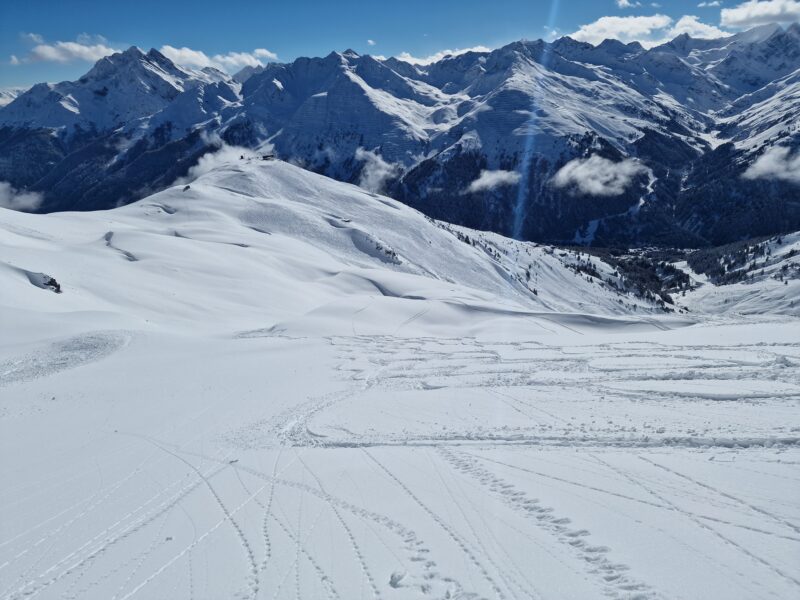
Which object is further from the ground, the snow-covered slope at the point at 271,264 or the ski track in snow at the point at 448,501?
the snow-covered slope at the point at 271,264

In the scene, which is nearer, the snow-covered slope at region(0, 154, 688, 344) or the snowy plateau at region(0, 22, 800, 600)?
the snowy plateau at region(0, 22, 800, 600)

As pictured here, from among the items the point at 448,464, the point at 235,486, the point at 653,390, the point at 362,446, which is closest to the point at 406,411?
the point at 362,446

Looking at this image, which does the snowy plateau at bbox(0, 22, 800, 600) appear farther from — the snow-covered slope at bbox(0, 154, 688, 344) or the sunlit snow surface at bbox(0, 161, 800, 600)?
the snow-covered slope at bbox(0, 154, 688, 344)

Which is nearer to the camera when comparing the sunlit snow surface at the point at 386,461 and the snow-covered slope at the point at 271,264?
the sunlit snow surface at the point at 386,461

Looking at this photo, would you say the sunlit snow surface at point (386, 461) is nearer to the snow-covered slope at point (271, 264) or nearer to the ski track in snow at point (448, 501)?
the ski track in snow at point (448, 501)

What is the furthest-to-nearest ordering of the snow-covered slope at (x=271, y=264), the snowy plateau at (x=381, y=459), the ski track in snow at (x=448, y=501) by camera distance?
the snow-covered slope at (x=271, y=264)
the snowy plateau at (x=381, y=459)
the ski track in snow at (x=448, y=501)

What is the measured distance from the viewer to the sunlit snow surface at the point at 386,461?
907cm

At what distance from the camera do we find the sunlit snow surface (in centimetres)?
907

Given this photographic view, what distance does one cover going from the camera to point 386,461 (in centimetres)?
1394

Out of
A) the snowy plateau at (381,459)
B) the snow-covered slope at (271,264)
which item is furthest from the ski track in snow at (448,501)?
the snow-covered slope at (271,264)

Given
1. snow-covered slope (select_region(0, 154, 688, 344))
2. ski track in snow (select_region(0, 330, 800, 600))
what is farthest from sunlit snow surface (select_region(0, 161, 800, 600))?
snow-covered slope (select_region(0, 154, 688, 344))

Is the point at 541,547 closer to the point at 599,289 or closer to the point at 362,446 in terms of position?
the point at 362,446

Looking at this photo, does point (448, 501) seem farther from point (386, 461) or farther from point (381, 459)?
point (381, 459)

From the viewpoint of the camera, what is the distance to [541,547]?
9.43 m
